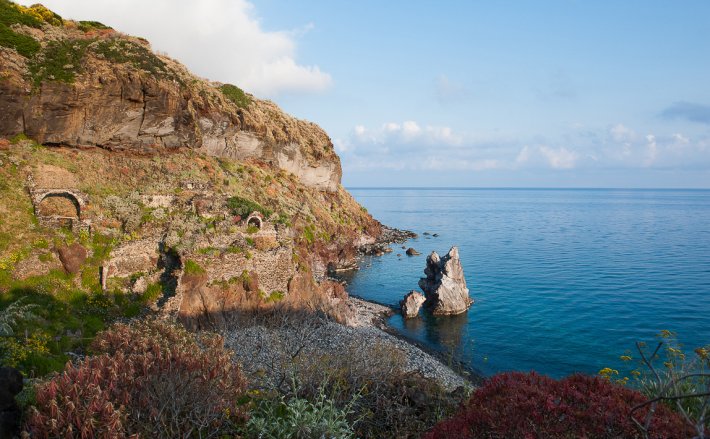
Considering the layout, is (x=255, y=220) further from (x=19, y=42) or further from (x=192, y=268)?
(x=19, y=42)

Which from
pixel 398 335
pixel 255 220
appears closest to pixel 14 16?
pixel 255 220

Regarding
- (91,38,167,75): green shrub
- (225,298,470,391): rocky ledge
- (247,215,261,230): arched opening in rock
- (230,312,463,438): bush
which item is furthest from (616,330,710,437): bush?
(91,38,167,75): green shrub

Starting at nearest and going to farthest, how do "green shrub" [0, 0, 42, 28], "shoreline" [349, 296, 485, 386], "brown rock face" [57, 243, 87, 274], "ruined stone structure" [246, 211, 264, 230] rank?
"brown rock face" [57, 243, 87, 274] → "shoreline" [349, 296, 485, 386] → "green shrub" [0, 0, 42, 28] → "ruined stone structure" [246, 211, 264, 230]

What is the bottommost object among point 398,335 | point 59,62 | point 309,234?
point 398,335

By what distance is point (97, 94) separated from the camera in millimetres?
37938

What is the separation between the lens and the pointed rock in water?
43.6 m

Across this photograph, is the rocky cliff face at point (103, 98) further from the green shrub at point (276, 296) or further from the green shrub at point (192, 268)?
the green shrub at point (276, 296)

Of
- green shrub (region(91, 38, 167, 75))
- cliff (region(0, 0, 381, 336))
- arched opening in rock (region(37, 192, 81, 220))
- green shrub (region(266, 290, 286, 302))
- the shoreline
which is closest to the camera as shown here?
cliff (region(0, 0, 381, 336))

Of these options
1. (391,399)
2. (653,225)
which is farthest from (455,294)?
(653,225)

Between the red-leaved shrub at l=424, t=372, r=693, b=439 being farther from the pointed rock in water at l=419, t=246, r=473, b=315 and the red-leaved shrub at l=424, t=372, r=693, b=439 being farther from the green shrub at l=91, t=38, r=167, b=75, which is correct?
the green shrub at l=91, t=38, r=167, b=75

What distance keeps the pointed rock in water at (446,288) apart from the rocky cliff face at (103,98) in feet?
106

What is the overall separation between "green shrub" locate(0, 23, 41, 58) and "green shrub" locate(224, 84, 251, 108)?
2745 centimetres

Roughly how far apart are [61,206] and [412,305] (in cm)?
3279

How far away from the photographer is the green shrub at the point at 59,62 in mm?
34938
